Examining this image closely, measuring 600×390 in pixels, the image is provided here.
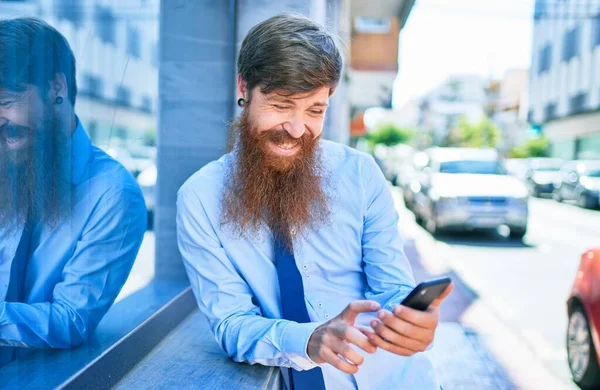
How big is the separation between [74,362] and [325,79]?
4.12ft

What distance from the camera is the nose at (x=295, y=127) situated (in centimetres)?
197

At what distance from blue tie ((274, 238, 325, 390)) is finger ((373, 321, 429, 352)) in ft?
1.69

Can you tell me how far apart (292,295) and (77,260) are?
75cm

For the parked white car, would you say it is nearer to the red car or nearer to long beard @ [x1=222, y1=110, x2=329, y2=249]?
the red car

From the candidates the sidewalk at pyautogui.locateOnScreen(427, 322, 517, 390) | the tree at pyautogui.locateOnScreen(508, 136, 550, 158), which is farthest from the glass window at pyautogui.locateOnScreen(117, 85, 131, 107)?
the tree at pyautogui.locateOnScreen(508, 136, 550, 158)

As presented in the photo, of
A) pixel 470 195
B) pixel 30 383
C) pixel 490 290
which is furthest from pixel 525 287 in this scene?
pixel 30 383

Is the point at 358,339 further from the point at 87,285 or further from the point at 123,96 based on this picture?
the point at 123,96

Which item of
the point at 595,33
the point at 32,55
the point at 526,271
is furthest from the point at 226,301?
the point at 595,33

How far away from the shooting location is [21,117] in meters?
1.65

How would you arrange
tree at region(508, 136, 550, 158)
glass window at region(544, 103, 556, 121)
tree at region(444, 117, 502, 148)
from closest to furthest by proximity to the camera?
glass window at region(544, 103, 556, 121) → tree at region(508, 136, 550, 158) → tree at region(444, 117, 502, 148)

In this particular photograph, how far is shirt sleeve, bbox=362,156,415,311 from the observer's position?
79.8 inches

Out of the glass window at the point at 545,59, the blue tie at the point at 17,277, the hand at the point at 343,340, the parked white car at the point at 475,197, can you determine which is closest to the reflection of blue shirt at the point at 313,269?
the hand at the point at 343,340

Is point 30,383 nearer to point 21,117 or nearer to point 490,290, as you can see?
point 21,117

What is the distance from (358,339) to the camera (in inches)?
59.9
